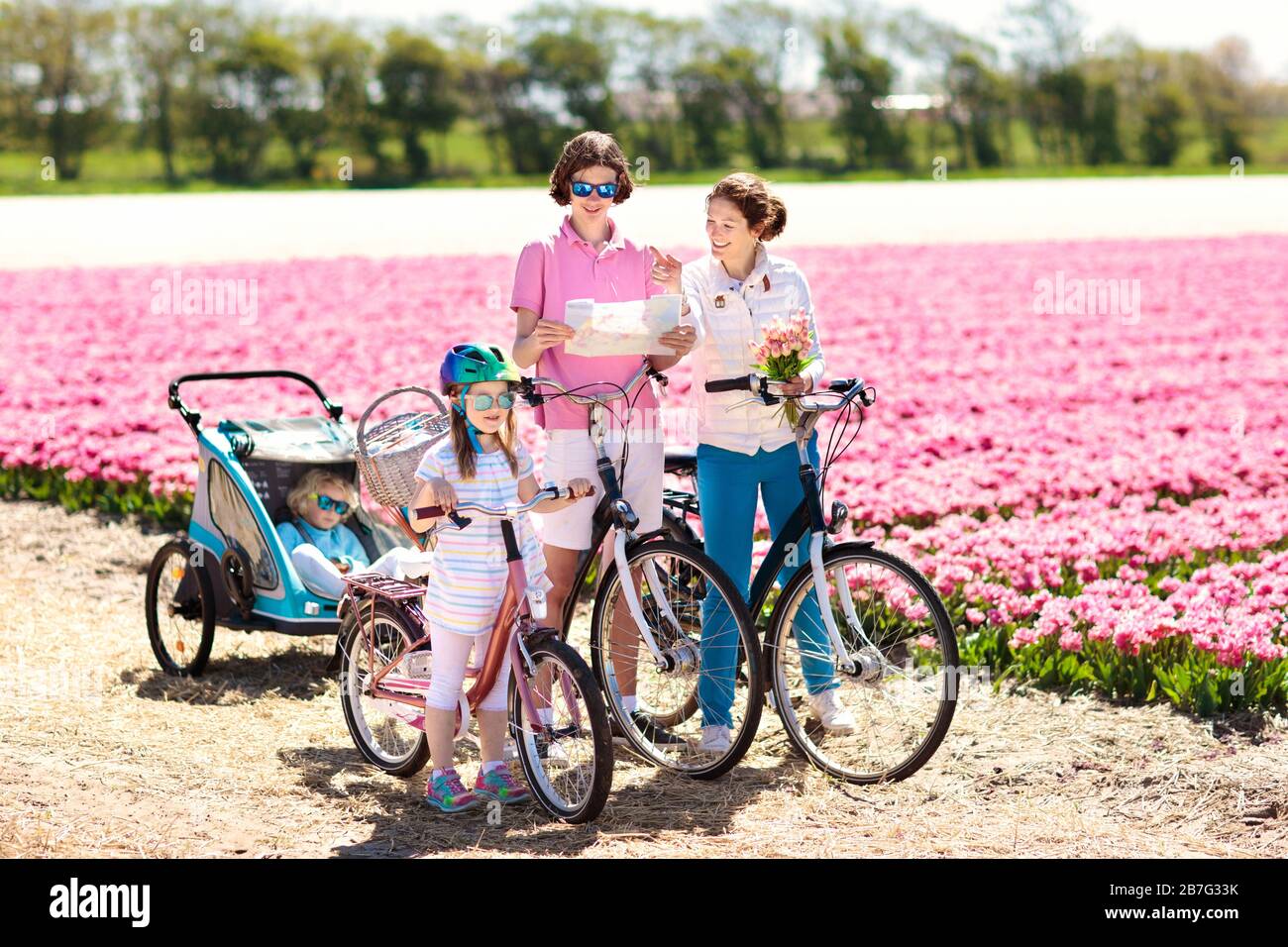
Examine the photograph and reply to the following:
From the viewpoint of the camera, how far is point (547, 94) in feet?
193

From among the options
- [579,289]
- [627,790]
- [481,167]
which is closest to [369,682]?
[627,790]

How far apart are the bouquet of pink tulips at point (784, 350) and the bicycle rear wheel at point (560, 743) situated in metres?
1.13

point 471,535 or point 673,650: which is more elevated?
point 471,535

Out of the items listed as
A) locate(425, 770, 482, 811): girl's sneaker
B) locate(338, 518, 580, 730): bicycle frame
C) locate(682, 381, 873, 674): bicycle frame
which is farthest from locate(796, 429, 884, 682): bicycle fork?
locate(425, 770, 482, 811): girl's sneaker

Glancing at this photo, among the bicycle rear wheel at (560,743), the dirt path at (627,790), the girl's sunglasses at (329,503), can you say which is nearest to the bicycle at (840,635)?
the dirt path at (627,790)

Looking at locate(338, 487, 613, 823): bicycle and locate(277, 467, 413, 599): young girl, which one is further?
locate(277, 467, 413, 599): young girl

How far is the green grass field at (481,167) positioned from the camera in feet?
168

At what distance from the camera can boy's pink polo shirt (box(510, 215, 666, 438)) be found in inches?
192

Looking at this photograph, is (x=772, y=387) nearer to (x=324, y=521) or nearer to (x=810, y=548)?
(x=810, y=548)

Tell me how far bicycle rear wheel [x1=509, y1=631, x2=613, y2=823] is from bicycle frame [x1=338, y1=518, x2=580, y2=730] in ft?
0.08

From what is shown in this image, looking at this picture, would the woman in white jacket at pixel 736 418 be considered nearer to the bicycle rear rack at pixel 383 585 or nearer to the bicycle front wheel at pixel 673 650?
the bicycle front wheel at pixel 673 650

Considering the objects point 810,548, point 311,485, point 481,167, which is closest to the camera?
point 810,548

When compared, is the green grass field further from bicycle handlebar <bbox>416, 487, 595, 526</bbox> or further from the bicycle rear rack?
bicycle handlebar <bbox>416, 487, 595, 526</bbox>

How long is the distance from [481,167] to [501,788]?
53329 mm
